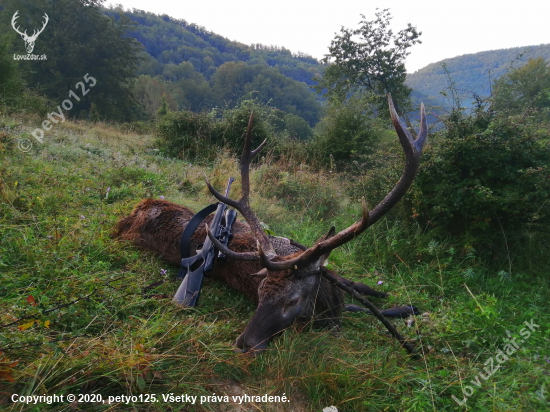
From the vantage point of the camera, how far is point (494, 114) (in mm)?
4117

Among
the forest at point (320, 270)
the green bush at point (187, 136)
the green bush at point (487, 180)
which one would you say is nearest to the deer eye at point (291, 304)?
the forest at point (320, 270)

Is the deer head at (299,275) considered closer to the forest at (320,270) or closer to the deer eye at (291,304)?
the deer eye at (291,304)

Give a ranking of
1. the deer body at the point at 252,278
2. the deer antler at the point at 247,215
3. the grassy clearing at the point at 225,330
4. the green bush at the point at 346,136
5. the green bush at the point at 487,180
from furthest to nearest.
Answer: the green bush at the point at 346,136 → the green bush at the point at 487,180 → the deer antler at the point at 247,215 → the deer body at the point at 252,278 → the grassy clearing at the point at 225,330

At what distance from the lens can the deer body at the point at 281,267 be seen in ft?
7.36

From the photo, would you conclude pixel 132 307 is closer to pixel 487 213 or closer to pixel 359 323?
pixel 359 323

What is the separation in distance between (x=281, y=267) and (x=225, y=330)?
66cm

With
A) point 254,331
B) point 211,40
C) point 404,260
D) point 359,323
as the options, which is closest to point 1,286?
point 254,331

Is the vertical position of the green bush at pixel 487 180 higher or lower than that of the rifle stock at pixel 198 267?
higher

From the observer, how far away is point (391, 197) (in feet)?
7.54

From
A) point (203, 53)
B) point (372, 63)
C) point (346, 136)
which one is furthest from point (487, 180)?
point (203, 53)

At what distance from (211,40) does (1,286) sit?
15176 cm

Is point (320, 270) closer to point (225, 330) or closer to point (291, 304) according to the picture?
point (291, 304)

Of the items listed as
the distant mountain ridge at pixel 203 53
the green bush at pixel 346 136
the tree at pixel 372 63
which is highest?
the distant mountain ridge at pixel 203 53

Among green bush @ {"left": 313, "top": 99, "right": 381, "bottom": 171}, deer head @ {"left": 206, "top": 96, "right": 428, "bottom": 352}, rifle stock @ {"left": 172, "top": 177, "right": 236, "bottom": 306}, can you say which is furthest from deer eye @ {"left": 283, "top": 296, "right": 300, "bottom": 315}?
green bush @ {"left": 313, "top": 99, "right": 381, "bottom": 171}
